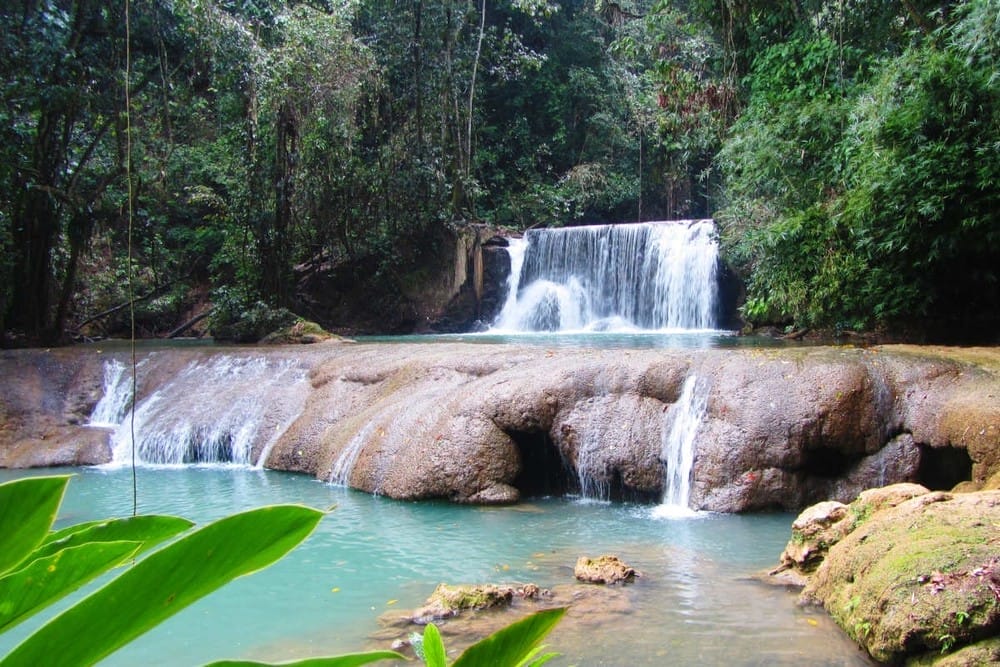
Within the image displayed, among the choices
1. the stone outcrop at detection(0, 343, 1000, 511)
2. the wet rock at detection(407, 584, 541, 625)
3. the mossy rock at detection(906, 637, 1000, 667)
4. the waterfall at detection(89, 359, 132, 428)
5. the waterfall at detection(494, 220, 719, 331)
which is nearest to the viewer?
the mossy rock at detection(906, 637, 1000, 667)

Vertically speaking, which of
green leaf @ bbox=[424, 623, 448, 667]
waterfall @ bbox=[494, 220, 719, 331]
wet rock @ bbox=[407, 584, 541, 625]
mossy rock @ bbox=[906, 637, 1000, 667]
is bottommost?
wet rock @ bbox=[407, 584, 541, 625]

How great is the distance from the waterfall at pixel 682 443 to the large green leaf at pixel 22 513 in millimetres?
7218

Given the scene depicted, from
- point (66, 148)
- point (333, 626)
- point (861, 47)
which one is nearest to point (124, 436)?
point (66, 148)

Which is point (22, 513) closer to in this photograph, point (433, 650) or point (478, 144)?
point (433, 650)

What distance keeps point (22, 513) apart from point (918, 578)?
4.33m

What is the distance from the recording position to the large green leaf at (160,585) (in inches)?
23.8

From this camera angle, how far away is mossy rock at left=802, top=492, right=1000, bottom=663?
12.8 feet

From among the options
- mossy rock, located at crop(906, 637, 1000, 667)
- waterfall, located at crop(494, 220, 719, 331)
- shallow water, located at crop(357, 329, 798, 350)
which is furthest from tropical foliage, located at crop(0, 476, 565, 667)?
waterfall, located at crop(494, 220, 719, 331)

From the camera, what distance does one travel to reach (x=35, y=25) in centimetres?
1191

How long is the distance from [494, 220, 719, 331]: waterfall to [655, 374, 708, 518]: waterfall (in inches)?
341

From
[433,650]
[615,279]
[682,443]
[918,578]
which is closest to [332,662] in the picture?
[433,650]

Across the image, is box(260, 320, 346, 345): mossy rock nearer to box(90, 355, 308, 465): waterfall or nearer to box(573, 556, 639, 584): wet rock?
box(90, 355, 308, 465): waterfall

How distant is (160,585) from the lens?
62cm

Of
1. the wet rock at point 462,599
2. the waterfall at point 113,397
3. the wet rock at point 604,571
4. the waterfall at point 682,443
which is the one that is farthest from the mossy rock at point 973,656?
the waterfall at point 113,397
